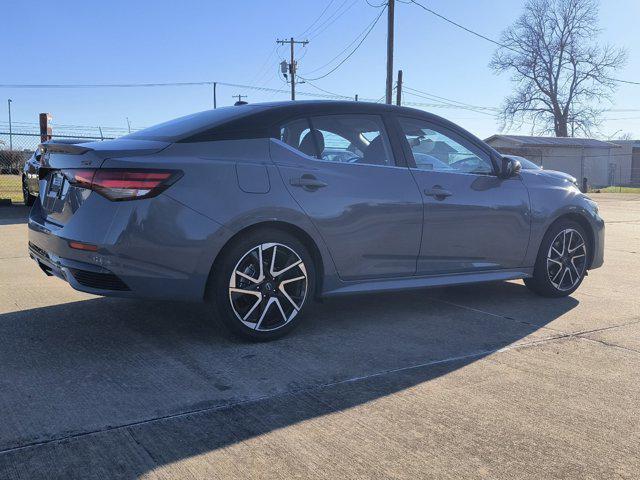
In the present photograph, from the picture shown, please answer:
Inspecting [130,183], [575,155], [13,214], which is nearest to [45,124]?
[13,214]

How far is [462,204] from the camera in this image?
4762 mm

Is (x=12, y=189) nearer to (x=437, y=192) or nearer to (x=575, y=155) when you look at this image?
(x=437, y=192)

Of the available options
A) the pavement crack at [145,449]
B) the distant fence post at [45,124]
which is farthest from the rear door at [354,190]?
the distant fence post at [45,124]

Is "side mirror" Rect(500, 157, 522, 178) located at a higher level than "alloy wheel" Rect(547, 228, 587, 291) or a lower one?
higher

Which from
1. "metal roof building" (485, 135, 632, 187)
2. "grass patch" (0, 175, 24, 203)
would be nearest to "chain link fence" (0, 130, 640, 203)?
"metal roof building" (485, 135, 632, 187)

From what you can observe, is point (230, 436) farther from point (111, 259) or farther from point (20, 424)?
point (111, 259)

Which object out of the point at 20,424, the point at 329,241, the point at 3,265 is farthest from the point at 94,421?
the point at 3,265

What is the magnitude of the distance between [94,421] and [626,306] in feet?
15.0

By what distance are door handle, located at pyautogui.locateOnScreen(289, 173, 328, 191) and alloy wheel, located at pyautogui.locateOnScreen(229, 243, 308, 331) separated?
0.42 m

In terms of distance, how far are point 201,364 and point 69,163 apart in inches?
59.3

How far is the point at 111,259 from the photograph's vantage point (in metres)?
3.50

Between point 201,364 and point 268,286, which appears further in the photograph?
point 268,286

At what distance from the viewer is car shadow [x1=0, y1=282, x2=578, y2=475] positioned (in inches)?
110

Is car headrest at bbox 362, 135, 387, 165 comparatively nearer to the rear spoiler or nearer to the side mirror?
the side mirror
